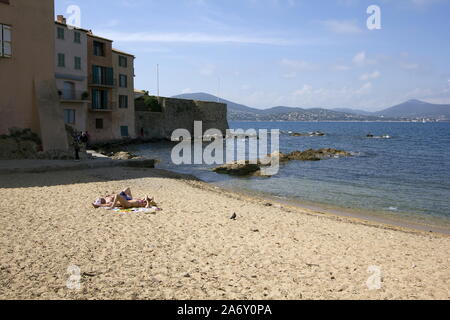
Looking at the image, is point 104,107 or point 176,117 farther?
point 176,117

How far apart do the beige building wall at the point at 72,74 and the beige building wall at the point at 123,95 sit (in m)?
5.49

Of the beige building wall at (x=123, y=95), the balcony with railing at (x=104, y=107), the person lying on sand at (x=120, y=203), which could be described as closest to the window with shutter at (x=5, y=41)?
the person lying on sand at (x=120, y=203)

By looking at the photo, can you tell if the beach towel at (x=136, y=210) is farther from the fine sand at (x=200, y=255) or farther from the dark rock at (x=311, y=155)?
the dark rock at (x=311, y=155)

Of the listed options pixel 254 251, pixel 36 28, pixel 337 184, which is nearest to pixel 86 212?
pixel 254 251

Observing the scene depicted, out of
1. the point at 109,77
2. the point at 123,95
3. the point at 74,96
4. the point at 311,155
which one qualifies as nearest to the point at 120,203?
the point at 311,155

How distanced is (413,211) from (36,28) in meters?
21.5

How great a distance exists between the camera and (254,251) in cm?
755

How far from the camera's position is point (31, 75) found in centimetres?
2202

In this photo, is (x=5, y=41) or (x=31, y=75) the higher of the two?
(x=5, y=41)

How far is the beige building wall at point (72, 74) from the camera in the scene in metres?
35.1

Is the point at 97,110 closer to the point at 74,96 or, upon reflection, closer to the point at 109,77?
the point at 109,77

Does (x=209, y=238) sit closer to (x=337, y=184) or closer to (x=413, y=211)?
(x=413, y=211)

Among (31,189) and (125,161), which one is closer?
(31,189)

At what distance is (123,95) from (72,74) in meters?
8.61
